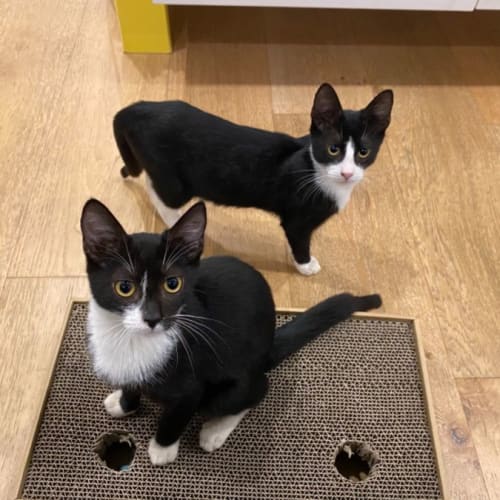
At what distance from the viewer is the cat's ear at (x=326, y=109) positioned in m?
1.04

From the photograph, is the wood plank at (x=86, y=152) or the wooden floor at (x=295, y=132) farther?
the wood plank at (x=86, y=152)

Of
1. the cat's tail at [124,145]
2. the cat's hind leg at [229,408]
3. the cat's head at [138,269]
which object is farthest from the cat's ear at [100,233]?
the cat's tail at [124,145]

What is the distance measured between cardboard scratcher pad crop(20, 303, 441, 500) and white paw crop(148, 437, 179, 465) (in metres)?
0.02

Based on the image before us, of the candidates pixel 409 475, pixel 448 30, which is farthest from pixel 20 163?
pixel 448 30

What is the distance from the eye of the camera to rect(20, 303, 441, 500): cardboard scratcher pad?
0.97 metres

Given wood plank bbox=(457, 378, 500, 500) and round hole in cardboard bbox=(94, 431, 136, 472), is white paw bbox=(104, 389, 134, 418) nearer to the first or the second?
round hole in cardboard bbox=(94, 431, 136, 472)

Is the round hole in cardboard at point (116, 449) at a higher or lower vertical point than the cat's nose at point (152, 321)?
lower

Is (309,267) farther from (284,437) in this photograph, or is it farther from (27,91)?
(27,91)

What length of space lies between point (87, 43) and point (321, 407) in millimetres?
1623

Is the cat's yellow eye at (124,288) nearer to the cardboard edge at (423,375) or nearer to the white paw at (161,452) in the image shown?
the white paw at (161,452)

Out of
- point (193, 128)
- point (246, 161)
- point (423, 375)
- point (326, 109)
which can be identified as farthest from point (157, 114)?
point (423, 375)

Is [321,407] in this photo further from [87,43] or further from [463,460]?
[87,43]

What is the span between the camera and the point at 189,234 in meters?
0.77

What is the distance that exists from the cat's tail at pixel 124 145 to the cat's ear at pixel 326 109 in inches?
17.8
